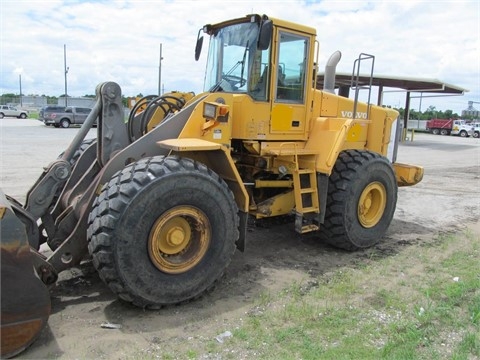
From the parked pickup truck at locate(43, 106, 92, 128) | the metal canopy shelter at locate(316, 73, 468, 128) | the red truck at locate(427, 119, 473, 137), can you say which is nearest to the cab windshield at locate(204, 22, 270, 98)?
the metal canopy shelter at locate(316, 73, 468, 128)

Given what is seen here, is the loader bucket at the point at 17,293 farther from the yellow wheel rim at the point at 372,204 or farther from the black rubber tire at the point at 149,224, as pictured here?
the yellow wheel rim at the point at 372,204

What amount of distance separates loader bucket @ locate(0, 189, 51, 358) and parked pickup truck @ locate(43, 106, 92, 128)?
104 ft

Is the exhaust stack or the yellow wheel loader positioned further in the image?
the exhaust stack

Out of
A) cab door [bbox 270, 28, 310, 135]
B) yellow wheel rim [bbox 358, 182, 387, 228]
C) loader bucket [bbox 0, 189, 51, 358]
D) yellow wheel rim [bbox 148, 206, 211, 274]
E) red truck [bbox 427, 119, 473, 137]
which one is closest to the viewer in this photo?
loader bucket [bbox 0, 189, 51, 358]

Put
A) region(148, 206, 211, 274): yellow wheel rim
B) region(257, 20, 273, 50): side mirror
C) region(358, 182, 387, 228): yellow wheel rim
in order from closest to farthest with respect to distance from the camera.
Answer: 1. region(148, 206, 211, 274): yellow wheel rim
2. region(257, 20, 273, 50): side mirror
3. region(358, 182, 387, 228): yellow wheel rim

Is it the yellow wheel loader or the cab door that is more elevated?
the cab door

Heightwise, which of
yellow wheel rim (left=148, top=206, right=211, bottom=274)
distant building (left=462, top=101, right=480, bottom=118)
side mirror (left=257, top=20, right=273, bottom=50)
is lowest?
yellow wheel rim (left=148, top=206, right=211, bottom=274)

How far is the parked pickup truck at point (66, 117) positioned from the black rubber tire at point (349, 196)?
3033cm

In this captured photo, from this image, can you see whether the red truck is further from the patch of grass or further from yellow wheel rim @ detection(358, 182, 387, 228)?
the patch of grass

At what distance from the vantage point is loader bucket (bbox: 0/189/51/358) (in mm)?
3033

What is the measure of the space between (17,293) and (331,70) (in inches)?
196

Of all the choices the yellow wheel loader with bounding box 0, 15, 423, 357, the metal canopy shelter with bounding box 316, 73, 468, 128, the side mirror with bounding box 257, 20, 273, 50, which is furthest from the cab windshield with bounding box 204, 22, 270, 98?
the metal canopy shelter with bounding box 316, 73, 468, 128

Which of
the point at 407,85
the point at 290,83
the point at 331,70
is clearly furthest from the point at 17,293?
the point at 407,85

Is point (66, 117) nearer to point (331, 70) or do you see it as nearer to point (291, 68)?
point (331, 70)
